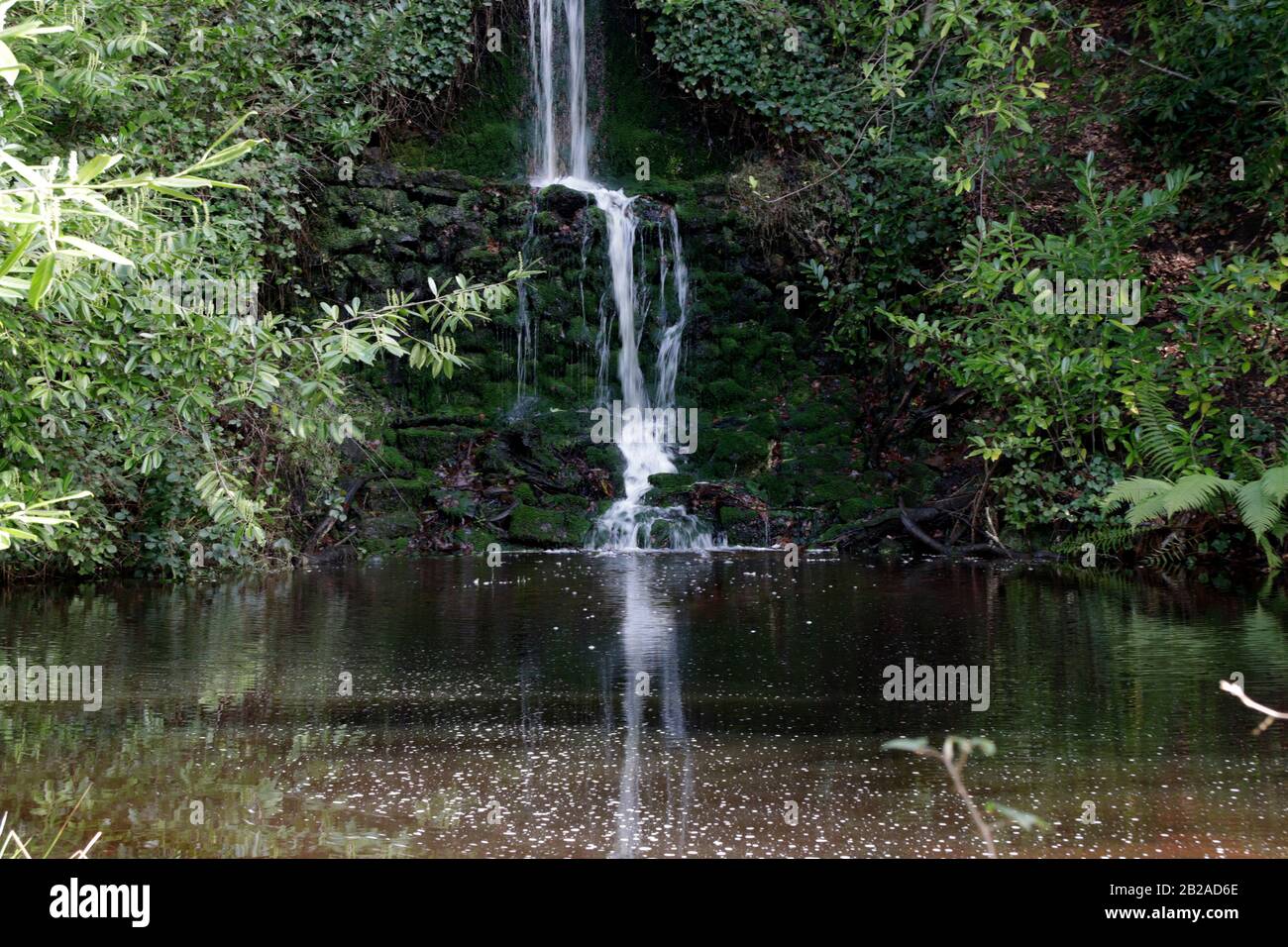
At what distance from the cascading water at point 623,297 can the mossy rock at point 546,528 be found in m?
0.21

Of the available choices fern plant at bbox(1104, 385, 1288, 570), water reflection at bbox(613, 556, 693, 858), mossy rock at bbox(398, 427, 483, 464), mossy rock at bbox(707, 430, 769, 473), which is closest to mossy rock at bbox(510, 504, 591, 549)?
mossy rock at bbox(398, 427, 483, 464)

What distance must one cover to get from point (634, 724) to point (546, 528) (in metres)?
7.13

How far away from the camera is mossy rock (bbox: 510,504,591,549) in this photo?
1175 centimetres

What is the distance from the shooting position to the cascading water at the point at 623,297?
1195 centimetres

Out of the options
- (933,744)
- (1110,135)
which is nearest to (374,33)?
(1110,135)

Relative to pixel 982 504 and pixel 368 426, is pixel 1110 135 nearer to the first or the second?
pixel 982 504

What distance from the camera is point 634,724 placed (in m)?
4.80

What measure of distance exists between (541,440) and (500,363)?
61.3 inches

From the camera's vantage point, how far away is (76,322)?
541 centimetres

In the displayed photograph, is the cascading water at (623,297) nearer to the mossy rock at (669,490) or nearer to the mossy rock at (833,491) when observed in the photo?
the mossy rock at (669,490)

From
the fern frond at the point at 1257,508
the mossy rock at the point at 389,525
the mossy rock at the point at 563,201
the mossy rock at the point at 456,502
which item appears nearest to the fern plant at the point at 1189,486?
the fern frond at the point at 1257,508

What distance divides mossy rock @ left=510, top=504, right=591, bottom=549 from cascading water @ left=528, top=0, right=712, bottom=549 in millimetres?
213

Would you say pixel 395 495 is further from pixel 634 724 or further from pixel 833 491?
pixel 634 724

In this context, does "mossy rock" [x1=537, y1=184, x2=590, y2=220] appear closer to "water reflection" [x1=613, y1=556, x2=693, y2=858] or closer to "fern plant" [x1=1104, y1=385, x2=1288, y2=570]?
"water reflection" [x1=613, y1=556, x2=693, y2=858]
